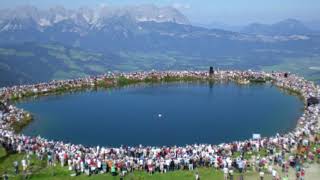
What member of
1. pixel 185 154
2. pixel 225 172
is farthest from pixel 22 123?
pixel 225 172

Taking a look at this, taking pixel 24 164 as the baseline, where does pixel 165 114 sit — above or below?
above

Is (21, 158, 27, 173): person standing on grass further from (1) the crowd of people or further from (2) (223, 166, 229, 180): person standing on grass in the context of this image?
(2) (223, 166, 229, 180): person standing on grass

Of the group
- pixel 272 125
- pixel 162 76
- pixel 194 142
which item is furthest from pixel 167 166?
pixel 162 76

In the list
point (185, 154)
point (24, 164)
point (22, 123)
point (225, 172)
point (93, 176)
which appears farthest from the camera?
point (22, 123)

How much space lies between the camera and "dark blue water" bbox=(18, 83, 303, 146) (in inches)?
2581

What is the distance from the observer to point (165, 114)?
7744 centimetres

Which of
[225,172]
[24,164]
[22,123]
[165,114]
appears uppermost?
[165,114]

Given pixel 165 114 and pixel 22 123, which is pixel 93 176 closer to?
pixel 22 123

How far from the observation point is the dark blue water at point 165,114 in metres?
65.6

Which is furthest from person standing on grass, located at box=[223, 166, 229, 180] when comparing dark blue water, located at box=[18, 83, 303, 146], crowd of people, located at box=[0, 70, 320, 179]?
dark blue water, located at box=[18, 83, 303, 146]

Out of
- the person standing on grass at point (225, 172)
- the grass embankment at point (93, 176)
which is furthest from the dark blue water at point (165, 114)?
the person standing on grass at point (225, 172)

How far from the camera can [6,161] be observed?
53812mm

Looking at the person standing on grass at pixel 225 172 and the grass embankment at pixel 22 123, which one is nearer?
the person standing on grass at pixel 225 172

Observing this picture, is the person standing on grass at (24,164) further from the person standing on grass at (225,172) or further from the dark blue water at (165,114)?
the person standing on grass at (225,172)
